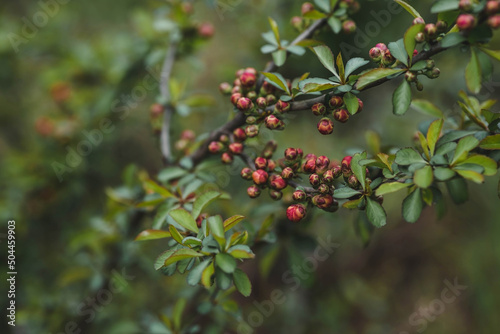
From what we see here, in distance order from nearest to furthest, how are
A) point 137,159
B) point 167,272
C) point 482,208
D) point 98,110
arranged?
1. point 167,272
2. point 98,110
3. point 482,208
4. point 137,159

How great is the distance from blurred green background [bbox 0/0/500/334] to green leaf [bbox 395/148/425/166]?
623mm

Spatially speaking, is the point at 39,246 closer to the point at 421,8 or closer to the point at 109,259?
the point at 109,259

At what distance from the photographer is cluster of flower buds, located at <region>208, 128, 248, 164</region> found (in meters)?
1.10

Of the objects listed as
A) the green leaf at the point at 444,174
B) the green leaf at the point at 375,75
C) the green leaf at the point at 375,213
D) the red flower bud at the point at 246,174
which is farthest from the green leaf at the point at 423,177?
the red flower bud at the point at 246,174

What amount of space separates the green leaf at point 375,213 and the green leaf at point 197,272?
0.40 m

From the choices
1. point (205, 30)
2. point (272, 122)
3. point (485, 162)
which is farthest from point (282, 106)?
point (205, 30)

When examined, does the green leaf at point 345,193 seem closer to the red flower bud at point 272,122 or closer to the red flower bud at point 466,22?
the red flower bud at point 272,122

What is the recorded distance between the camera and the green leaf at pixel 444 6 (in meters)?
0.79


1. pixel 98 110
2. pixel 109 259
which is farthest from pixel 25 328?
pixel 98 110

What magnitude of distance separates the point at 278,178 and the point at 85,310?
1.31 m

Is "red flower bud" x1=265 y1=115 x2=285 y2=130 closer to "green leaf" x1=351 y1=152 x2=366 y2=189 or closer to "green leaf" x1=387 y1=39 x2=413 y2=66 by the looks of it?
"green leaf" x1=351 y1=152 x2=366 y2=189

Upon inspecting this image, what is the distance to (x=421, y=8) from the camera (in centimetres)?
202

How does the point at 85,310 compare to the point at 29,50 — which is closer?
the point at 85,310

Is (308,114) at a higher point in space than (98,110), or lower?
lower
